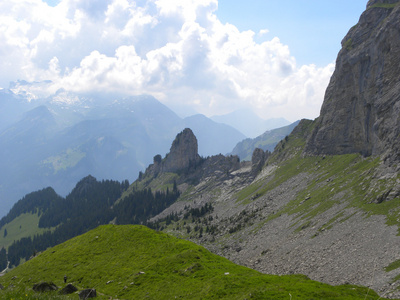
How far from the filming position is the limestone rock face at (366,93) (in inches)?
3981

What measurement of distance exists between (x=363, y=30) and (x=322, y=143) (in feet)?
175

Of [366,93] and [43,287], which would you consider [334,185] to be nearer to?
[366,93]

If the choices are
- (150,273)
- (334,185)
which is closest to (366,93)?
(334,185)

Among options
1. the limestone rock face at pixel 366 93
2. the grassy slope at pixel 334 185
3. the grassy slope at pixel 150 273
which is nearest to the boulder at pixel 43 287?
the grassy slope at pixel 150 273

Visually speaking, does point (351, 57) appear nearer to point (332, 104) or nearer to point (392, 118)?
point (332, 104)

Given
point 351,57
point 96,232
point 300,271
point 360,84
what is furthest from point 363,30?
point 96,232

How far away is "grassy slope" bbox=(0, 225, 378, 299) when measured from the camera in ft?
97.8

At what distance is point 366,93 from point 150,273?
114060mm

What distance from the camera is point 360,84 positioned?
416 ft

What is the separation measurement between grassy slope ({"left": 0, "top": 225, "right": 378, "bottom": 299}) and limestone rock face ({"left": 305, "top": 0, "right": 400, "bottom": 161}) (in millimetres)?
64776

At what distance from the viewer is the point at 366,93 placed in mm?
121562

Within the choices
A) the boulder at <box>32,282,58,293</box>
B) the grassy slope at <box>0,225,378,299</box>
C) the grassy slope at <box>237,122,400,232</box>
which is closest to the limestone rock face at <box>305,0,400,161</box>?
the grassy slope at <box>237,122,400,232</box>

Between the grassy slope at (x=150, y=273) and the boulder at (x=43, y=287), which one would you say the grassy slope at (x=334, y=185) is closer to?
the grassy slope at (x=150, y=273)

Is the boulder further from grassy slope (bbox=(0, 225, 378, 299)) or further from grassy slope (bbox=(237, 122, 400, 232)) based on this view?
grassy slope (bbox=(237, 122, 400, 232))
